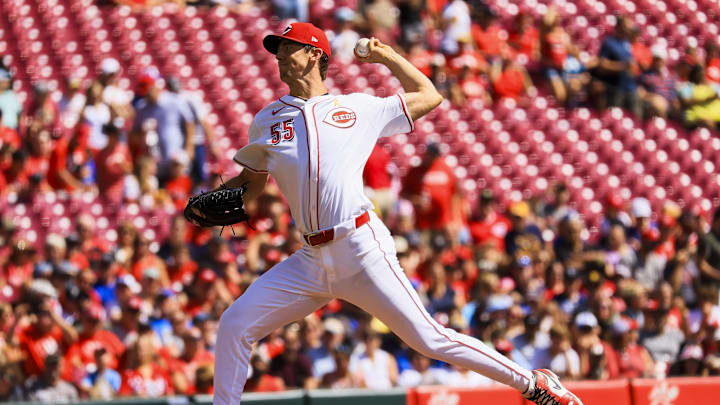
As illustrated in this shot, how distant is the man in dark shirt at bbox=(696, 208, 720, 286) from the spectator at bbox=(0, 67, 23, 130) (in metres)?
5.86

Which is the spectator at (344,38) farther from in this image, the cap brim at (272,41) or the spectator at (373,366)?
the cap brim at (272,41)

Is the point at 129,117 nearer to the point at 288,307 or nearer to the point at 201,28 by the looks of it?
the point at 201,28

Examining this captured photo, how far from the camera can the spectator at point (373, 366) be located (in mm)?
6891

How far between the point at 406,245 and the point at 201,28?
384cm

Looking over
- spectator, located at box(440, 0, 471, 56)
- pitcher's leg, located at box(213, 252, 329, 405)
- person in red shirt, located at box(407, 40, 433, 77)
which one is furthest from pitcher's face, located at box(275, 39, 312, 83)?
spectator, located at box(440, 0, 471, 56)

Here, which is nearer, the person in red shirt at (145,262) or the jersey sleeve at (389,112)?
the jersey sleeve at (389,112)

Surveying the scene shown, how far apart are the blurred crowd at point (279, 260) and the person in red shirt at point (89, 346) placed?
1 centimetres

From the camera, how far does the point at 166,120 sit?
8.95 metres

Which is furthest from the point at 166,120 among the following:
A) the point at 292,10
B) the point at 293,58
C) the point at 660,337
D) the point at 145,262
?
the point at 293,58

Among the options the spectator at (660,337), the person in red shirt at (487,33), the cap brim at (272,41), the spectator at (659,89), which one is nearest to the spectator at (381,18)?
the person in red shirt at (487,33)

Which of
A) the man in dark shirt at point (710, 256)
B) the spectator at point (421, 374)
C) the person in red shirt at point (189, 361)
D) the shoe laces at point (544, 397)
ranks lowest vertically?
the man in dark shirt at point (710, 256)

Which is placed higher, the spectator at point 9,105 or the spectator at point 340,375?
the spectator at point 340,375

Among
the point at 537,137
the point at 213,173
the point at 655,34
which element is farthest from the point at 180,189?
the point at 655,34

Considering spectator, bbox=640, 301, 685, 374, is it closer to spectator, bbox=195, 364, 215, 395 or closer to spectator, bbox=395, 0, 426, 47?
spectator, bbox=195, 364, 215, 395
